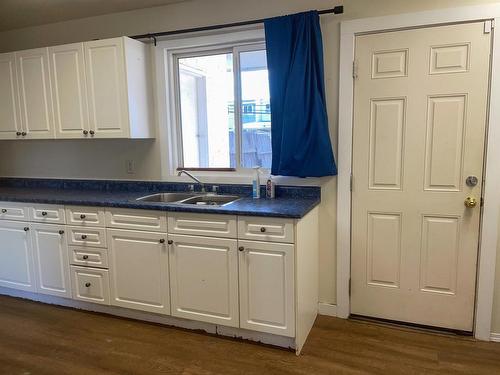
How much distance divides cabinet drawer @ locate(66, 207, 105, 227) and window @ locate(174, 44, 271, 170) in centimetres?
81

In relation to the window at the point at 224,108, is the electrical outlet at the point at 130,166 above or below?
A: below

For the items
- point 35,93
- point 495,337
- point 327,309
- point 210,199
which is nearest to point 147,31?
point 35,93

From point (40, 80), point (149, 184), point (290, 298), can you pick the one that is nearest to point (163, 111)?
point (149, 184)

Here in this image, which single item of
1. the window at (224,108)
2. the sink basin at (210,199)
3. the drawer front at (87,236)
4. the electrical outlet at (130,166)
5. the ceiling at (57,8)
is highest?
the ceiling at (57,8)

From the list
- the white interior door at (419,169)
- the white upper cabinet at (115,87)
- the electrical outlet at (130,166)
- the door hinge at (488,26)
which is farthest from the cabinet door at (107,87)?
the door hinge at (488,26)

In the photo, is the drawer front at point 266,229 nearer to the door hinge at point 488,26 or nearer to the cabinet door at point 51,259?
the cabinet door at point 51,259

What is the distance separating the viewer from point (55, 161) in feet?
11.2

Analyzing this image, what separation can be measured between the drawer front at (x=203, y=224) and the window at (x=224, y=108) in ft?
2.34

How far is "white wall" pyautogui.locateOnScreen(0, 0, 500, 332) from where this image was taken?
2.42 meters

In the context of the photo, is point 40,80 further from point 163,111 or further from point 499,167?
point 499,167

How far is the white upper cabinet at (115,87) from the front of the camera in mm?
2705

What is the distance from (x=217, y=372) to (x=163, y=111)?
Result: 2.01m

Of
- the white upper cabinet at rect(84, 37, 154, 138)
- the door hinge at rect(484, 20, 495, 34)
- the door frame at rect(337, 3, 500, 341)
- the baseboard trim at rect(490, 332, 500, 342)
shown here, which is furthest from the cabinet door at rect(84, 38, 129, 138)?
the baseboard trim at rect(490, 332, 500, 342)

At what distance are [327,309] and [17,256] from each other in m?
2.54
